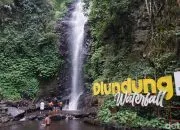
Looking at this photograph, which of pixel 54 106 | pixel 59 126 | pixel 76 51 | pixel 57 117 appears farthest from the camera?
pixel 76 51

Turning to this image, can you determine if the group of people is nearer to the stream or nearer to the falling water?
the falling water

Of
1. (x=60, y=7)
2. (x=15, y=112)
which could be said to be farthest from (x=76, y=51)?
(x=15, y=112)

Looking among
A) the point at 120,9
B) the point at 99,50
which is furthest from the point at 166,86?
the point at 99,50

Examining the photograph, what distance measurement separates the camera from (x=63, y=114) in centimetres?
2395

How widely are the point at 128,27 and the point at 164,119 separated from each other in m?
9.20

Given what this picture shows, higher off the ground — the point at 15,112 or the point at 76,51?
the point at 76,51

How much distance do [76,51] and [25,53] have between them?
15.5ft

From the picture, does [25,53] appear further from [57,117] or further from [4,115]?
[57,117]

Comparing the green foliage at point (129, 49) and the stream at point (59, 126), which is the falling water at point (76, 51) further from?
the stream at point (59, 126)

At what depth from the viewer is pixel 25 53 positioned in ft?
98.6

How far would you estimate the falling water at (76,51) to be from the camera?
28.4 metres

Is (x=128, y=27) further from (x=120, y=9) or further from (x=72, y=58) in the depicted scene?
(x=72, y=58)

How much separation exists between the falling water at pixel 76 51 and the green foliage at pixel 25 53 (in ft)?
5.01

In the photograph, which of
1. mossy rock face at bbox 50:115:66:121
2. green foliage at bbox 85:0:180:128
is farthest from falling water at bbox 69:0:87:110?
Result: mossy rock face at bbox 50:115:66:121
